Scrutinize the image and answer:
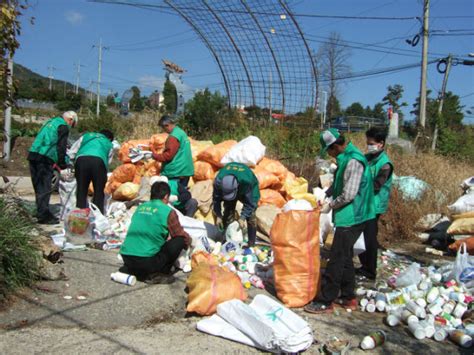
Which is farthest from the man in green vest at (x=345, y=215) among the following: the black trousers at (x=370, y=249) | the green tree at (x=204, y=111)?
the green tree at (x=204, y=111)

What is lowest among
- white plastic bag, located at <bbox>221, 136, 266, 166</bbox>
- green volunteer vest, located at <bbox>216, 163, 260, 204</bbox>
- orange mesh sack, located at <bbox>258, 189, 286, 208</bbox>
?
orange mesh sack, located at <bbox>258, 189, 286, 208</bbox>

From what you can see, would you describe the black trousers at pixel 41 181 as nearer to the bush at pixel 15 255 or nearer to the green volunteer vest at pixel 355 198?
the bush at pixel 15 255

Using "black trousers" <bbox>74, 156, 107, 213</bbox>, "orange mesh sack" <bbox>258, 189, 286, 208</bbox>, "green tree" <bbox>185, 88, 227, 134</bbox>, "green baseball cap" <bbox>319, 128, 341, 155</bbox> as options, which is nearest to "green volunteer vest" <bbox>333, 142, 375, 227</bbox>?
"green baseball cap" <bbox>319, 128, 341, 155</bbox>

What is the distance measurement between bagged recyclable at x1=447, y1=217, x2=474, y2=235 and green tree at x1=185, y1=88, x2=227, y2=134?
6.72 metres

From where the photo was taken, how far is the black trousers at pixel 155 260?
4090 millimetres

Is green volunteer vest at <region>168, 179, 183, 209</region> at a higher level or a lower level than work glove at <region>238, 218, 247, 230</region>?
higher

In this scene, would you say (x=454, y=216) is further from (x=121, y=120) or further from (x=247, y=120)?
(x=121, y=120)

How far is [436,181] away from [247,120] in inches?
192

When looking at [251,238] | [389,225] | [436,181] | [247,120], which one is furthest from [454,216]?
[247,120]

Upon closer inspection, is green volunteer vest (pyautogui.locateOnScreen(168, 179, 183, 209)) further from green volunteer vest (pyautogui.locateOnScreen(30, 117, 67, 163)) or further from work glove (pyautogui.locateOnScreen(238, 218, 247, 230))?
green volunteer vest (pyautogui.locateOnScreen(30, 117, 67, 163))

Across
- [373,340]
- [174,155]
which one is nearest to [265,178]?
[174,155]

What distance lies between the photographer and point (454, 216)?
641 cm

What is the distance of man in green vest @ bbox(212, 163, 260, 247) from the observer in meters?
5.08

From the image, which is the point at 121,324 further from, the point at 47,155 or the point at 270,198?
the point at 270,198
